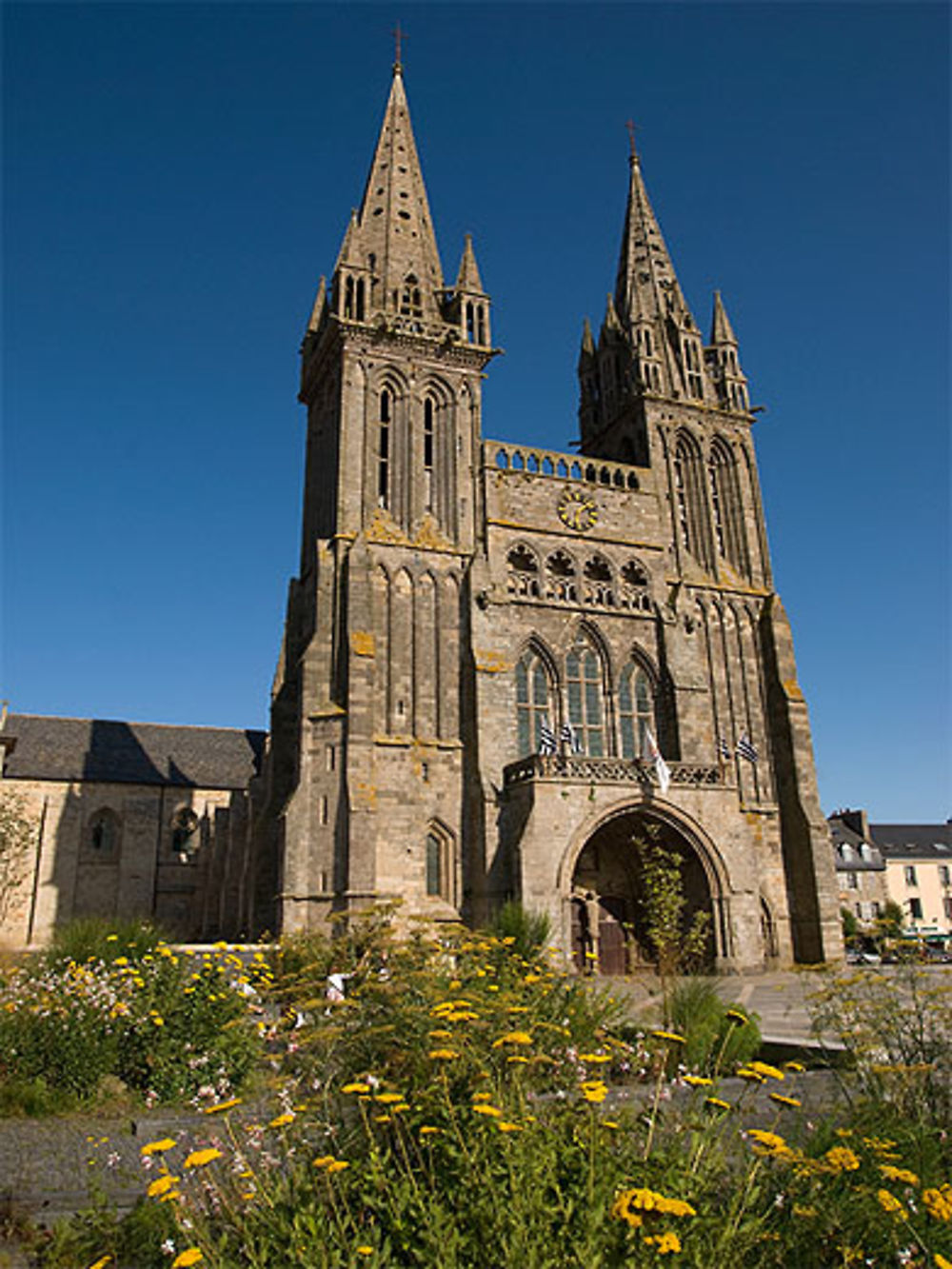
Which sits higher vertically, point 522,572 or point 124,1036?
point 522,572

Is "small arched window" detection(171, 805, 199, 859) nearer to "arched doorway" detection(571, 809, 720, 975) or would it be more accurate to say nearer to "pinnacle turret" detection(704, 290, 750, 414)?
"arched doorway" detection(571, 809, 720, 975)

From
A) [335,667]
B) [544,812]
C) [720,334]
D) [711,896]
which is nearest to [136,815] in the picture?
[335,667]

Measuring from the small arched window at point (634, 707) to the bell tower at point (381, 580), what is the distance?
584 centimetres

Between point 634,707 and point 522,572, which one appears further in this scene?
point 634,707

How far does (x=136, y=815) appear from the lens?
1555 inches

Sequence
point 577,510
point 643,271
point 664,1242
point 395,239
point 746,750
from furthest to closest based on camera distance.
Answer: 1. point 643,271
2. point 395,239
3. point 577,510
4. point 746,750
5. point 664,1242

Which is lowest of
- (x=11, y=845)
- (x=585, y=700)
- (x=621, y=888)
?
(x=621, y=888)

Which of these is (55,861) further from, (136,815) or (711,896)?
(711,896)

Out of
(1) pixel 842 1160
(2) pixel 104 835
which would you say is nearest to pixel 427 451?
(2) pixel 104 835

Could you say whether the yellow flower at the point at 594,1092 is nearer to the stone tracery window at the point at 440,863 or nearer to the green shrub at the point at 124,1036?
the green shrub at the point at 124,1036

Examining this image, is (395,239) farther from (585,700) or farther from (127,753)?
(127,753)

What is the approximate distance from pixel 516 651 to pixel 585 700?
114 inches

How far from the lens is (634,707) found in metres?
29.5

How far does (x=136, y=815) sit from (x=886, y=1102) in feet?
124
